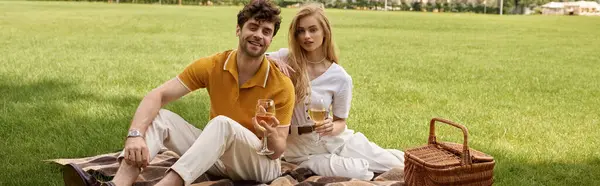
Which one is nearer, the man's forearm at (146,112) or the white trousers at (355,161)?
the man's forearm at (146,112)

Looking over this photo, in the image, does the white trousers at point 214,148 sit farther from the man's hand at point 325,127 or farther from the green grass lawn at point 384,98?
the green grass lawn at point 384,98

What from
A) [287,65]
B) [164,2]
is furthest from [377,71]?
[164,2]

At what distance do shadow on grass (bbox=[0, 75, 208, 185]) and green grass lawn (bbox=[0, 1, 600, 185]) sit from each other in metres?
0.01

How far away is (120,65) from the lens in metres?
13.6

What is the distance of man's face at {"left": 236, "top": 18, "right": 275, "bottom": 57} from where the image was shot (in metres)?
4.62

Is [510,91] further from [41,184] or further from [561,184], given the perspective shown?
[41,184]

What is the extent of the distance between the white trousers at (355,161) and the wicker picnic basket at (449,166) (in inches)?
17.8

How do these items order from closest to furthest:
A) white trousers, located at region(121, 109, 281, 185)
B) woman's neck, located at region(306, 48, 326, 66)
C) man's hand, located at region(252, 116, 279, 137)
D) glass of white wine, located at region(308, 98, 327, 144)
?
man's hand, located at region(252, 116, 279, 137)
white trousers, located at region(121, 109, 281, 185)
glass of white wine, located at region(308, 98, 327, 144)
woman's neck, located at region(306, 48, 326, 66)

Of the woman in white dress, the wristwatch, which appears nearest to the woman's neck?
the woman in white dress

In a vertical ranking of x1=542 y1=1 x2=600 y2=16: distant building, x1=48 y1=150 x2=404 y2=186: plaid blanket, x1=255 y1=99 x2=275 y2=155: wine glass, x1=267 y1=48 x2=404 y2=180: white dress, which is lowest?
x1=542 y1=1 x2=600 y2=16: distant building

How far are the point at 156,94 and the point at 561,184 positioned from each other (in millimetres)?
3419

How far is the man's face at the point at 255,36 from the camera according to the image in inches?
182

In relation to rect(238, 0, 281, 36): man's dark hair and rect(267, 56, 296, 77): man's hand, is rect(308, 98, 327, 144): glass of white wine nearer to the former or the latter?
rect(267, 56, 296, 77): man's hand

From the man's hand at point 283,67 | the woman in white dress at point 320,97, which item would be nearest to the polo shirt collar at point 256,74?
the man's hand at point 283,67
